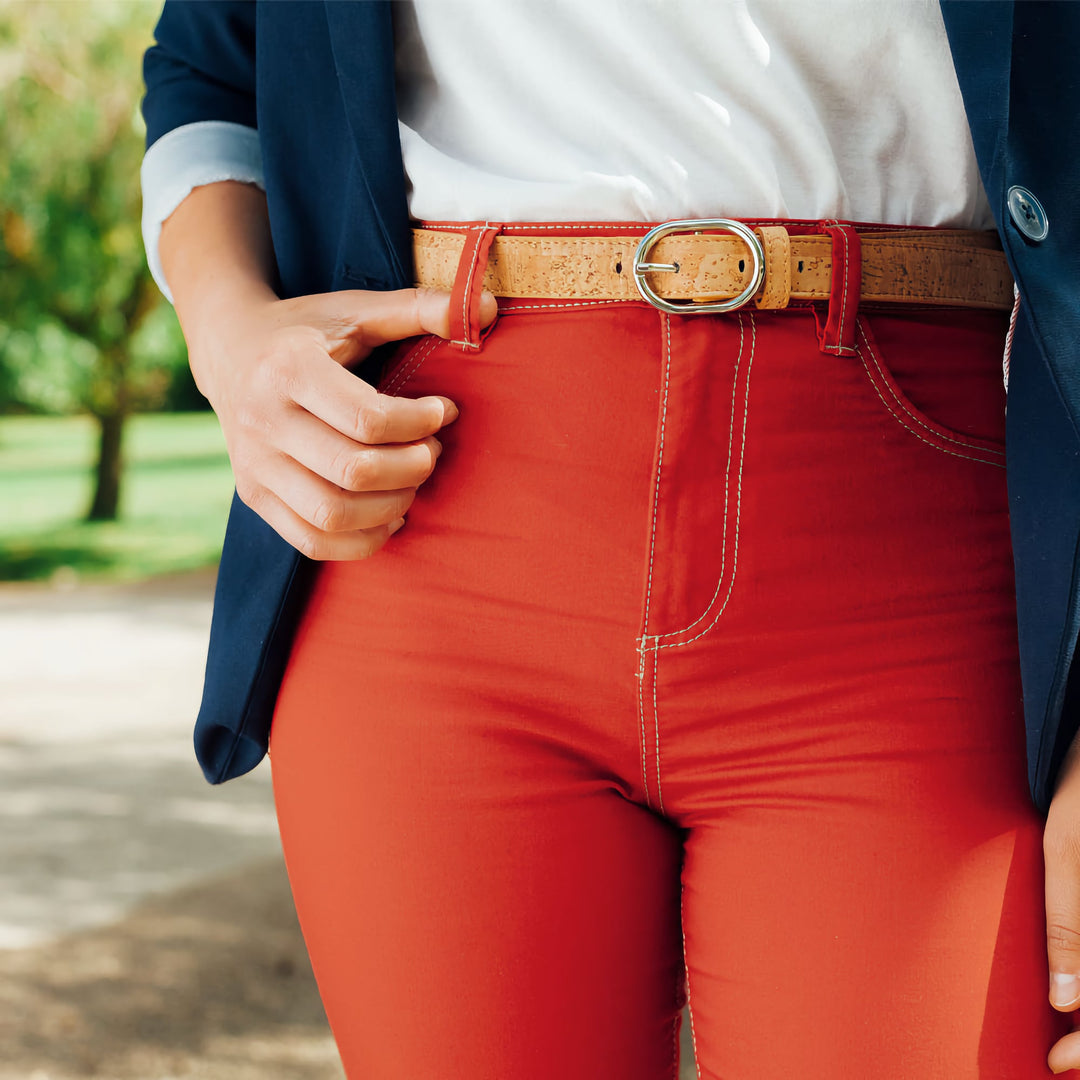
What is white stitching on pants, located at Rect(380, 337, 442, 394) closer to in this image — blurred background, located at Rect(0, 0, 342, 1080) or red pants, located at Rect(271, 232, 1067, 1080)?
red pants, located at Rect(271, 232, 1067, 1080)

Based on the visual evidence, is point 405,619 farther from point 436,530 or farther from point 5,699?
point 5,699

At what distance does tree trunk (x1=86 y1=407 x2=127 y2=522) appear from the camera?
35.5 ft

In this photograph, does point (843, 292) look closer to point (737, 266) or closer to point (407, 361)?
point (737, 266)

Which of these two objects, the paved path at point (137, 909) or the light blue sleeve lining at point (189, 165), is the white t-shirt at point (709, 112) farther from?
the paved path at point (137, 909)

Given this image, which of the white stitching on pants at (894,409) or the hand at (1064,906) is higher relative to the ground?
the white stitching on pants at (894,409)

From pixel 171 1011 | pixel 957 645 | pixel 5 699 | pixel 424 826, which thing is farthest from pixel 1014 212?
pixel 5 699

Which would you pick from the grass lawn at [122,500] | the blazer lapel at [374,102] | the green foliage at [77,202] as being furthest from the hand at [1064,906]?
the grass lawn at [122,500]

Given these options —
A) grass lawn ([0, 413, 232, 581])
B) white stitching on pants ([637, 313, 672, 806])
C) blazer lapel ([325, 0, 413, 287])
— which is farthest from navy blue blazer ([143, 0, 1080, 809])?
grass lawn ([0, 413, 232, 581])

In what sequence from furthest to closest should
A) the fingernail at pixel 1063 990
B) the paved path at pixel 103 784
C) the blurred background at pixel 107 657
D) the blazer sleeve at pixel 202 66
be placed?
the paved path at pixel 103 784 → the blurred background at pixel 107 657 → the blazer sleeve at pixel 202 66 → the fingernail at pixel 1063 990


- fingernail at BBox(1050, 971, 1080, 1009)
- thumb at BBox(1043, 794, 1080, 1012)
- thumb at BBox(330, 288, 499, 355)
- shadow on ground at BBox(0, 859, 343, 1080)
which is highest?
thumb at BBox(330, 288, 499, 355)

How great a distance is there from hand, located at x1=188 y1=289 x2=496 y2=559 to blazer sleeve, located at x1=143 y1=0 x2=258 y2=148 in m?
0.28

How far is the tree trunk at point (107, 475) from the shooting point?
35.5ft

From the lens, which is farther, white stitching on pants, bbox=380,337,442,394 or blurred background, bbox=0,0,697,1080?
blurred background, bbox=0,0,697,1080

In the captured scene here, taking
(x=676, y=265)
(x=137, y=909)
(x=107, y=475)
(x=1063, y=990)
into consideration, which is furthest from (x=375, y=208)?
(x=107, y=475)
